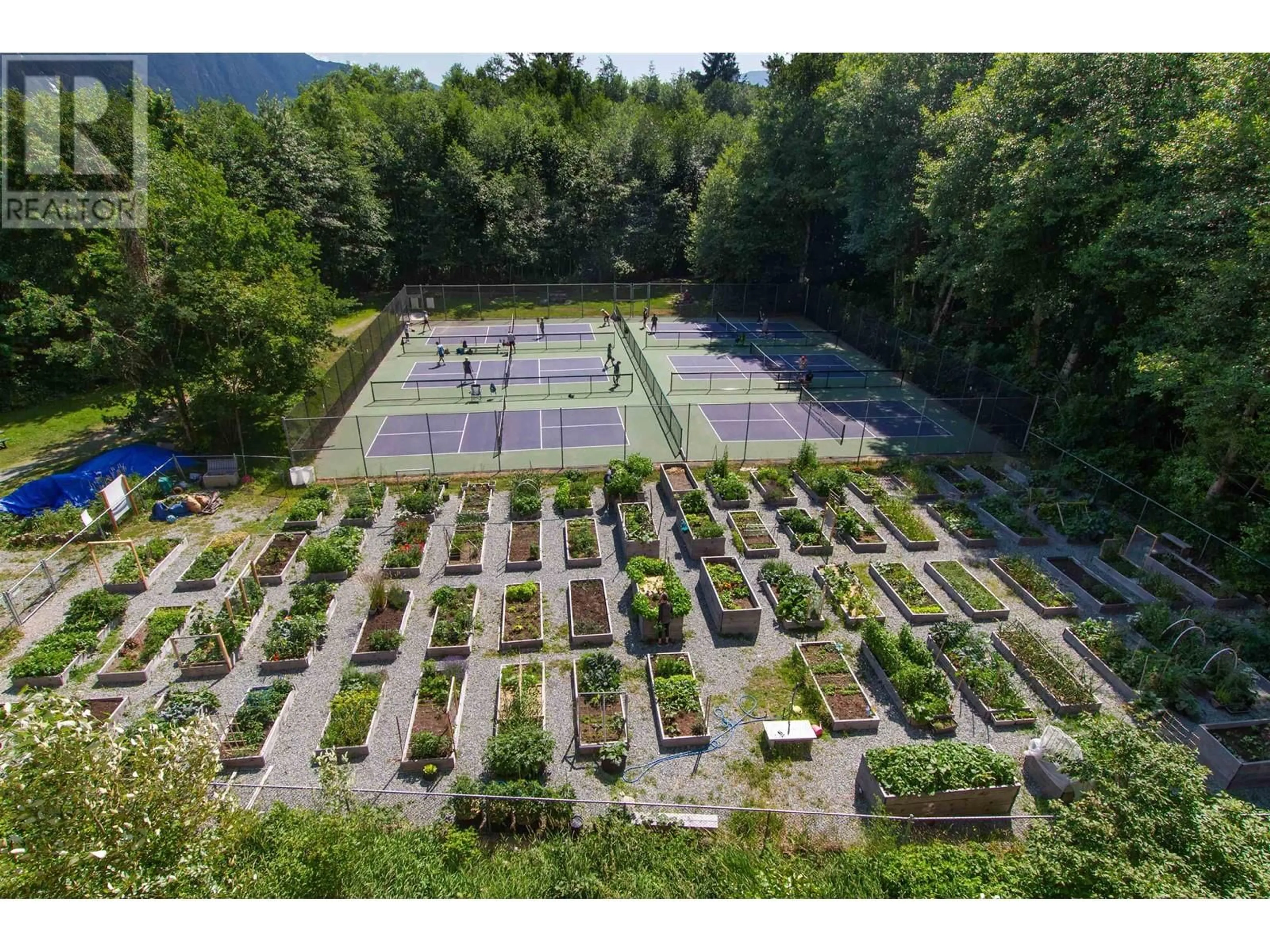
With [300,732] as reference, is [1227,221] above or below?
above

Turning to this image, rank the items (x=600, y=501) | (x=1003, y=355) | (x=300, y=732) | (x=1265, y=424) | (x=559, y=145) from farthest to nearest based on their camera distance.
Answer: (x=559, y=145)
(x=1003, y=355)
(x=600, y=501)
(x=1265, y=424)
(x=300, y=732)

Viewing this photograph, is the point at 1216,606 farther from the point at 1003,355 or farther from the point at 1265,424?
the point at 1003,355

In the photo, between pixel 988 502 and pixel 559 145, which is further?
pixel 559 145

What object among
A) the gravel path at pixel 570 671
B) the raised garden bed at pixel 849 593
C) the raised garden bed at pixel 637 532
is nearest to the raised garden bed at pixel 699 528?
the gravel path at pixel 570 671

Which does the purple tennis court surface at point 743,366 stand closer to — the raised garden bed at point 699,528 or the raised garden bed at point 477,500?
the raised garden bed at point 699,528

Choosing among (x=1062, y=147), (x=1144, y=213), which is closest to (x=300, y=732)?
(x=1144, y=213)

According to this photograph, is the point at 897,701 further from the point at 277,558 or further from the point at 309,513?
the point at 309,513

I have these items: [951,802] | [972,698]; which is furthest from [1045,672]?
[951,802]
